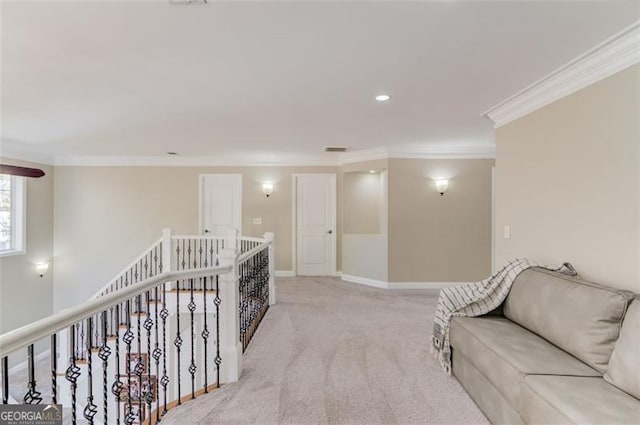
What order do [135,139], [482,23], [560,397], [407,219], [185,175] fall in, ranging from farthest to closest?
[185,175] → [407,219] → [135,139] → [482,23] → [560,397]

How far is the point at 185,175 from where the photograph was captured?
6500 mm

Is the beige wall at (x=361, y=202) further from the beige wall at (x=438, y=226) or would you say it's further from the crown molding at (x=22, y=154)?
the crown molding at (x=22, y=154)

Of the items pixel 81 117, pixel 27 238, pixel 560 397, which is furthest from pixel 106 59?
pixel 27 238

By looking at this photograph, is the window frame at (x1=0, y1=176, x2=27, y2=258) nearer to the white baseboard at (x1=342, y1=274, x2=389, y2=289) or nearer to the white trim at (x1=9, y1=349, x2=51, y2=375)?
the white trim at (x1=9, y1=349, x2=51, y2=375)

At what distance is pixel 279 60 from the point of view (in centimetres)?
230

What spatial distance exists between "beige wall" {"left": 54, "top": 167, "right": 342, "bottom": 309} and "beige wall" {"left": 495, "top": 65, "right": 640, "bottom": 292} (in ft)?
12.4

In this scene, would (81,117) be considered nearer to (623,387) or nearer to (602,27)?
(602,27)

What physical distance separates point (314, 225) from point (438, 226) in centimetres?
240

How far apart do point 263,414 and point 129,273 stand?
14.9 feet

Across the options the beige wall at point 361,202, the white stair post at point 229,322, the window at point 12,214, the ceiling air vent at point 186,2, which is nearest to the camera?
the ceiling air vent at point 186,2

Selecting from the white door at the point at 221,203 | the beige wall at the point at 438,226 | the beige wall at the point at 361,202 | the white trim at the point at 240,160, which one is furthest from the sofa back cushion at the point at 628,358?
the white door at the point at 221,203

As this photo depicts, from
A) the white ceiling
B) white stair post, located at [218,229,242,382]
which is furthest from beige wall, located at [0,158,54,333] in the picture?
white stair post, located at [218,229,242,382]

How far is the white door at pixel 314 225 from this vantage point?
6605 millimetres

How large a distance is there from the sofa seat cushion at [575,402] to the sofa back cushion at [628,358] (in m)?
0.04
